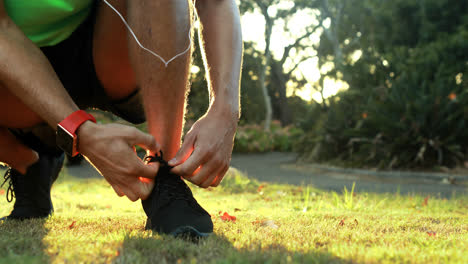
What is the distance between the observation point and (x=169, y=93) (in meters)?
1.53

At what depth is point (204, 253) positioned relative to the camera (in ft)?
3.64

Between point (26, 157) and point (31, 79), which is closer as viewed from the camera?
point (31, 79)

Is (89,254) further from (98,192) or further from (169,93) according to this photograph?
(98,192)

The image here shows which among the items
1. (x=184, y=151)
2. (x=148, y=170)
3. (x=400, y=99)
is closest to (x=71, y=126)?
(x=148, y=170)

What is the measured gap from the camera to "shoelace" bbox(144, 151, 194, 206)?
143cm

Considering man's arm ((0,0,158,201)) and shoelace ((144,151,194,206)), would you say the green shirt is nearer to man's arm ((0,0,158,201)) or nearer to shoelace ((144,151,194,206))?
man's arm ((0,0,158,201))

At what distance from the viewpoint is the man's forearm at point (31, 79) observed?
130 centimetres

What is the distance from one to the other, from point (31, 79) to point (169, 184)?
0.56 meters

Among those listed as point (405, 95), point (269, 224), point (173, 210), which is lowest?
point (269, 224)

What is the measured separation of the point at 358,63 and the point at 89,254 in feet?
27.8

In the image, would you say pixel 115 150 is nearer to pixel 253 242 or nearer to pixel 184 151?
pixel 184 151

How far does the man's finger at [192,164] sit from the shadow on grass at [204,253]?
0.23 meters

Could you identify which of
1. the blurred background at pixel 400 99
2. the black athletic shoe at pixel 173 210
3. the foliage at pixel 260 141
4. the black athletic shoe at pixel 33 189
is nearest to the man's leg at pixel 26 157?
the black athletic shoe at pixel 33 189

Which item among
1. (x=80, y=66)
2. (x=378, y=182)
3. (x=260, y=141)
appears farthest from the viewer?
→ (x=260, y=141)
